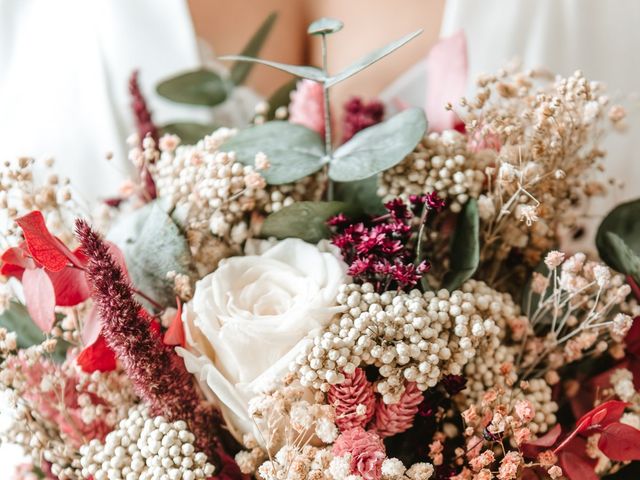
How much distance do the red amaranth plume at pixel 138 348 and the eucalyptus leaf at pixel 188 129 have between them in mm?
492

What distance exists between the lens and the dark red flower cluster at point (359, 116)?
956 mm

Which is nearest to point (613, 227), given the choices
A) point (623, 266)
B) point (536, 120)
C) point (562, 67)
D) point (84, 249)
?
point (623, 266)

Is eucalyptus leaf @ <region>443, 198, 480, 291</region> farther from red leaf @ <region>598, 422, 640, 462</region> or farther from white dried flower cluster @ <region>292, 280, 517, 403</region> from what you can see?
red leaf @ <region>598, 422, 640, 462</region>

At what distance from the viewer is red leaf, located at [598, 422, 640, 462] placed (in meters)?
0.64

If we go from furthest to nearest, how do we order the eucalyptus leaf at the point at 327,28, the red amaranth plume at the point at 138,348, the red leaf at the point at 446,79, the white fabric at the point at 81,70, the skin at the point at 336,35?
1. the skin at the point at 336,35
2. the white fabric at the point at 81,70
3. the red leaf at the point at 446,79
4. the eucalyptus leaf at the point at 327,28
5. the red amaranth plume at the point at 138,348

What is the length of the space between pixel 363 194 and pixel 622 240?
31 cm

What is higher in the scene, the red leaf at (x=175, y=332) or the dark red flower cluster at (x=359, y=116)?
the dark red flower cluster at (x=359, y=116)

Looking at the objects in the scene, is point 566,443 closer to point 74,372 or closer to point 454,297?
point 454,297

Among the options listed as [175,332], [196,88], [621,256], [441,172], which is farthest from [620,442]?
[196,88]

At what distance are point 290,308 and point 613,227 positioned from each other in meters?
0.44

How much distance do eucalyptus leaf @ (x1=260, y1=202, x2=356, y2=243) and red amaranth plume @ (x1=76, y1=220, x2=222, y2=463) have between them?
0.17 m

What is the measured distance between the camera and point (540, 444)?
2.14 feet

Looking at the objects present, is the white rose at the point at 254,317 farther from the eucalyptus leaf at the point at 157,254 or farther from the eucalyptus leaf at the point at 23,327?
the eucalyptus leaf at the point at 23,327

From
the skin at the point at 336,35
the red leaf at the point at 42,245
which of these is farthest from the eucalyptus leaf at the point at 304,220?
the skin at the point at 336,35
